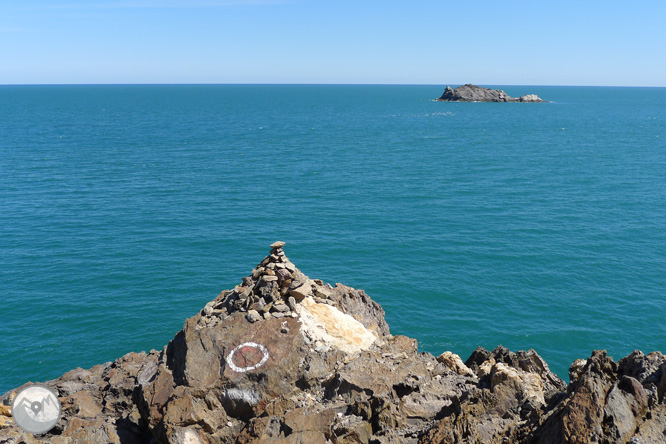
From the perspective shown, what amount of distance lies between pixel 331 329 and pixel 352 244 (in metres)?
44.9

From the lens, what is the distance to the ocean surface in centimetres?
5325

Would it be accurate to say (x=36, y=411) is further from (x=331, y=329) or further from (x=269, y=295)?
(x=331, y=329)

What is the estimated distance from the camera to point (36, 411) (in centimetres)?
2883

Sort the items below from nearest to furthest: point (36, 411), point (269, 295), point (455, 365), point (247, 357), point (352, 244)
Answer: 1. point (247, 357)
2. point (36, 411)
3. point (269, 295)
4. point (455, 365)
5. point (352, 244)

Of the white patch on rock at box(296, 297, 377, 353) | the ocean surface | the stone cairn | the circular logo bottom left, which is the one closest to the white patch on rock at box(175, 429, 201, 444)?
the stone cairn

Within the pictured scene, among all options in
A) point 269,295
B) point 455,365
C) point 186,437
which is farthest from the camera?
point 455,365

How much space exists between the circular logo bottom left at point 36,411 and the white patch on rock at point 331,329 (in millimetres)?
14105

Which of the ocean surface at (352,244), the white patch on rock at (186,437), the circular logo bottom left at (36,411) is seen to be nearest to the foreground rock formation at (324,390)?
the white patch on rock at (186,437)

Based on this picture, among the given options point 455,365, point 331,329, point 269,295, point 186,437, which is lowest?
point 186,437

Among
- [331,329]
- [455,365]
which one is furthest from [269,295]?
[455,365]

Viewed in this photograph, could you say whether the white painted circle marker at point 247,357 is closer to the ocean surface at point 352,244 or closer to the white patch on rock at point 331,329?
the white patch on rock at point 331,329

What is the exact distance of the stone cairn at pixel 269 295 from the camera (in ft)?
98.5

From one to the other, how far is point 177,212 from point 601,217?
69.1 m

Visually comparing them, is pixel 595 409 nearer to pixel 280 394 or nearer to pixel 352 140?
pixel 280 394
